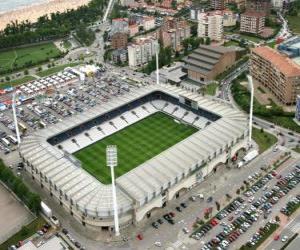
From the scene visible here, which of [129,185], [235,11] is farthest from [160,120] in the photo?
[235,11]

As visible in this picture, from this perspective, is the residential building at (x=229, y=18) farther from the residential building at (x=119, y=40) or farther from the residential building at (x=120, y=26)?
the residential building at (x=119, y=40)

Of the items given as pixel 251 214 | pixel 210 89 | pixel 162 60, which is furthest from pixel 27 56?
pixel 251 214

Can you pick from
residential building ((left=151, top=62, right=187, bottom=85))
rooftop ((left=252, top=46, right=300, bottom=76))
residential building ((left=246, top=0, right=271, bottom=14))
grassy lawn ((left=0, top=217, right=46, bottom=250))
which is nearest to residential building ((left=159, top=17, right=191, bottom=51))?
residential building ((left=151, top=62, right=187, bottom=85))

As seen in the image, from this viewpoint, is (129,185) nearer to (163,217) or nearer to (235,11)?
(163,217)

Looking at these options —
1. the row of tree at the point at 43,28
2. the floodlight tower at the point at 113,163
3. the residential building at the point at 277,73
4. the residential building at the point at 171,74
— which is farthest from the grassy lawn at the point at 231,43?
the floodlight tower at the point at 113,163

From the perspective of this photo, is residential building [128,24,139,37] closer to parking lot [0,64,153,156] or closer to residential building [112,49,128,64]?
residential building [112,49,128,64]

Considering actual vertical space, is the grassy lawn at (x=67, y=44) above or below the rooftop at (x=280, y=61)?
below
